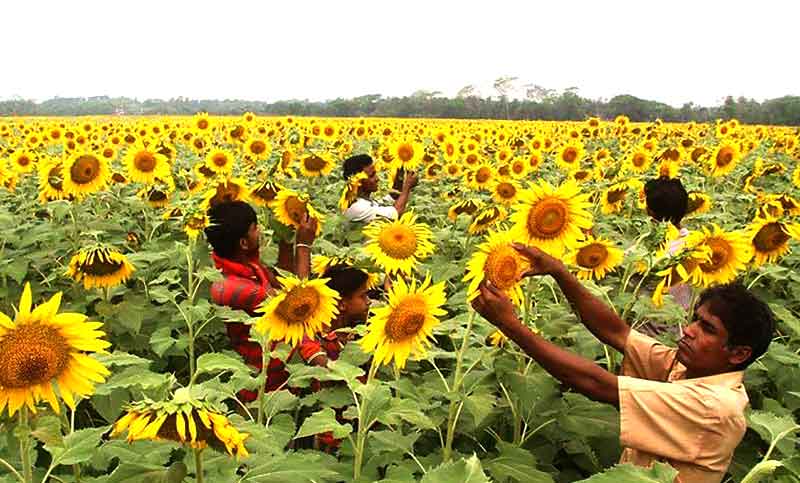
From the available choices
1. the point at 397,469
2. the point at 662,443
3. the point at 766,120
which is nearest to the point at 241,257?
the point at 397,469

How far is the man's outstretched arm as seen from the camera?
2.28m

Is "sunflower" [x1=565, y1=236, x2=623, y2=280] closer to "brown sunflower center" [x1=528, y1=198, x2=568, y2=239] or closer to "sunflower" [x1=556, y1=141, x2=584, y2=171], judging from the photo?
"brown sunflower center" [x1=528, y1=198, x2=568, y2=239]

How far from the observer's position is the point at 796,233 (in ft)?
12.2

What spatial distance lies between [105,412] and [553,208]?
210cm

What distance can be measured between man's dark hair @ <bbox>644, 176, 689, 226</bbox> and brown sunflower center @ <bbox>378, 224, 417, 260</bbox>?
1992mm

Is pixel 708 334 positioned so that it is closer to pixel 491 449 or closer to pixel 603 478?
pixel 603 478

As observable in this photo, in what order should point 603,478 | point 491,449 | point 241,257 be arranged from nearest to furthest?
point 603,478, point 491,449, point 241,257

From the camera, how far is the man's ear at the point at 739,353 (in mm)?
2301

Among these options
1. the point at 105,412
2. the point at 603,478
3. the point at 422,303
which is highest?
the point at 422,303

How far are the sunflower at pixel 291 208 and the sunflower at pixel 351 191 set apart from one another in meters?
1.39

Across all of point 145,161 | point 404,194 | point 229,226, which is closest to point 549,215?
point 229,226

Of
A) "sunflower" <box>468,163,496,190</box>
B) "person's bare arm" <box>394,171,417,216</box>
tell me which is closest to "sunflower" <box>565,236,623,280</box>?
"person's bare arm" <box>394,171,417,216</box>

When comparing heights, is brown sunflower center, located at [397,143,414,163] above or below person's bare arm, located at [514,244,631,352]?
above

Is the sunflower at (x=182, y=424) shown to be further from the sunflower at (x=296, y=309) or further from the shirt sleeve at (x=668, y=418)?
the shirt sleeve at (x=668, y=418)
